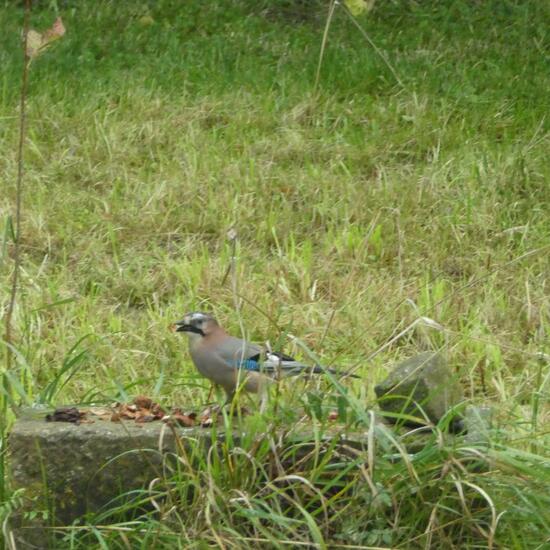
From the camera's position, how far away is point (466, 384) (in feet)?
19.3

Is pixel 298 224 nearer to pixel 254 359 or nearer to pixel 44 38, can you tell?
pixel 254 359

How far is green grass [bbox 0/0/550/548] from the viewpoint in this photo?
427 cm

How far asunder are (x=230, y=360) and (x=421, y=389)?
70 cm

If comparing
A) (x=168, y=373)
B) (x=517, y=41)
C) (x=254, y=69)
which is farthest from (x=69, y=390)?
(x=517, y=41)

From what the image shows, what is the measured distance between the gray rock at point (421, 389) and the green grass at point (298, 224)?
16 centimetres

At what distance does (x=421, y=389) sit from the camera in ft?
14.8

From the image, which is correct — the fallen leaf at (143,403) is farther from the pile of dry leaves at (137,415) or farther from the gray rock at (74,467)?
the gray rock at (74,467)

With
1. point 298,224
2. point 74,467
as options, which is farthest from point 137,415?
point 298,224

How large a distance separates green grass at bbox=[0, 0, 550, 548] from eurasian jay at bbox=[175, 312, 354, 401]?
120mm

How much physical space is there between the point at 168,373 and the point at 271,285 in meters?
0.85

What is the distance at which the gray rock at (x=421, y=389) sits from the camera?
4.51 metres

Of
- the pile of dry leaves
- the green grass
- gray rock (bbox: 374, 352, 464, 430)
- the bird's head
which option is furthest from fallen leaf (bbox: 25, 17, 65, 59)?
gray rock (bbox: 374, 352, 464, 430)

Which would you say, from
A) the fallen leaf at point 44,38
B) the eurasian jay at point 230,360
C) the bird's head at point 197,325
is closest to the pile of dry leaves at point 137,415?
the eurasian jay at point 230,360

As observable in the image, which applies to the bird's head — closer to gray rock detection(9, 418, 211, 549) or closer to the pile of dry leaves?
the pile of dry leaves
